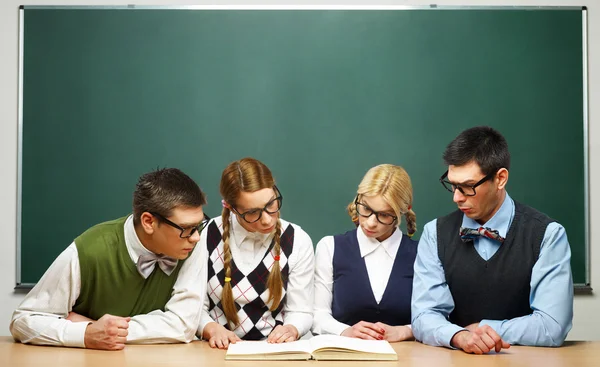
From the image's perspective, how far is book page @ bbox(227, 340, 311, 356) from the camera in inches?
80.7

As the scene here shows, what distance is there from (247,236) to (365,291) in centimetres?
58

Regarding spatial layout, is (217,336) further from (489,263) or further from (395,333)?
(489,263)

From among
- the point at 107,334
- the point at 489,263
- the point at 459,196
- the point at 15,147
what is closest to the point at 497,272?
the point at 489,263

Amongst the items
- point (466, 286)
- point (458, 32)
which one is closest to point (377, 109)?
point (458, 32)

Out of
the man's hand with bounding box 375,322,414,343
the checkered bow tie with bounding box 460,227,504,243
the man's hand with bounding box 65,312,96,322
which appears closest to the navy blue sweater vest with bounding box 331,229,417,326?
the man's hand with bounding box 375,322,414,343

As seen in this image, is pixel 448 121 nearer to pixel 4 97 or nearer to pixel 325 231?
pixel 325 231

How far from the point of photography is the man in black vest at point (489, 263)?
7.57ft

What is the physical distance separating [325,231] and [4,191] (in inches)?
76.9

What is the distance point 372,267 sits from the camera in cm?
277

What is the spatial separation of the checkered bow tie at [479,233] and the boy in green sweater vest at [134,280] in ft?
3.47

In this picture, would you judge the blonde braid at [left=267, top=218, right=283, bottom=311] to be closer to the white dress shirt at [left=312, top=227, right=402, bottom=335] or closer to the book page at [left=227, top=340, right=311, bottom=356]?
the white dress shirt at [left=312, top=227, right=402, bottom=335]

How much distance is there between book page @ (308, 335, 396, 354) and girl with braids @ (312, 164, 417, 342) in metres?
0.41

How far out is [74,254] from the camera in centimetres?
229

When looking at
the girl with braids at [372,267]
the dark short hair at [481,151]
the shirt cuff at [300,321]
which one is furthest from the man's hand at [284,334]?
the dark short hair at [481,151]
